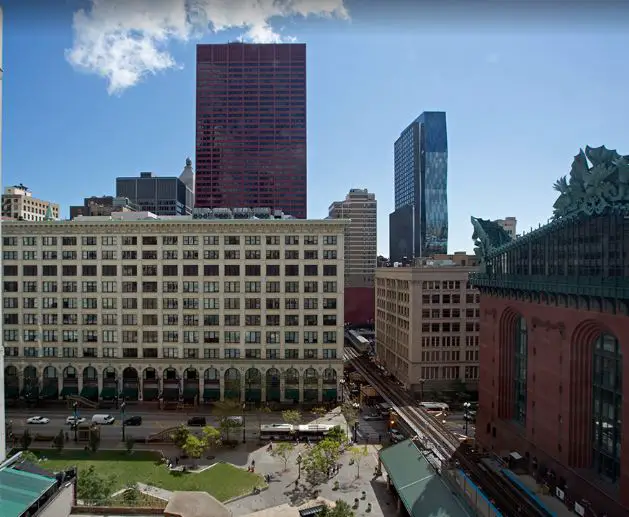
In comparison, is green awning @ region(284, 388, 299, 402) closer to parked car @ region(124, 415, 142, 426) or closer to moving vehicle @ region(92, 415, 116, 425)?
parked car @ region(124, 415, 142, 426)

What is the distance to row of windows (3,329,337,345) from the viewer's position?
70562 mm

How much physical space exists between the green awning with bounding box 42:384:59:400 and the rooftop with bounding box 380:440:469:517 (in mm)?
54638

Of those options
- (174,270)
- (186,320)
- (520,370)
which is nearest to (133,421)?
(186,320)

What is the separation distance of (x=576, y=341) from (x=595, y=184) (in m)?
14.0

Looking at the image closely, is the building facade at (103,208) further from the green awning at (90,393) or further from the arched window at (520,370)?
→ the arched window at (520,370)

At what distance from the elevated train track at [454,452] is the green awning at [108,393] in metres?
43.6

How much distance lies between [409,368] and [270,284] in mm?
29281

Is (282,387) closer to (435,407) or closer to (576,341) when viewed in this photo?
(435,407)

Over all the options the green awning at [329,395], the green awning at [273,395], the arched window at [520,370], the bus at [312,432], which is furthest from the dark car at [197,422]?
the arched window at [520,370]

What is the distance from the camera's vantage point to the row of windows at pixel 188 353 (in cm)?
7025

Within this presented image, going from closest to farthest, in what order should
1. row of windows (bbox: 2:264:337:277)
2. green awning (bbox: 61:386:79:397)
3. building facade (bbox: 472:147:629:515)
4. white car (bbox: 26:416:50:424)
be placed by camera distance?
building facade (bbox: 472:147:629:515) < white car (bbox: 26:416:50:424) < row of windows (bbox: 2:264:337:277) < green awning (bbox: 61:386:79:397)

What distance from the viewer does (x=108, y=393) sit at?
231 feet

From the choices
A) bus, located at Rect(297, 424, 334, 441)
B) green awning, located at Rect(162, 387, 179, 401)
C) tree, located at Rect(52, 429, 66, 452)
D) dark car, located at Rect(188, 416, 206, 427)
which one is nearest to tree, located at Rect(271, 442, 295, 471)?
bus, located at Rect(297, 424, 334, 441)

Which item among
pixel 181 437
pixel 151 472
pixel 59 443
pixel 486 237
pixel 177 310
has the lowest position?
pixel 151 472
